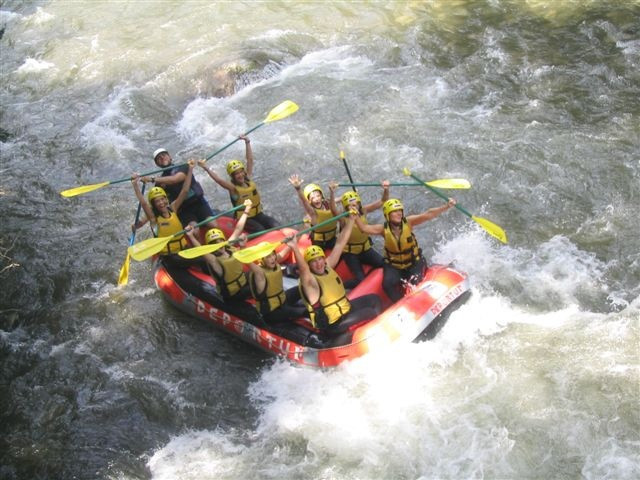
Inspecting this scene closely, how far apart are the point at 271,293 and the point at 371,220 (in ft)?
7.70

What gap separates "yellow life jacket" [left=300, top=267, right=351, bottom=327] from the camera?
18.1ft

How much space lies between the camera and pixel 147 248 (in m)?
6.28

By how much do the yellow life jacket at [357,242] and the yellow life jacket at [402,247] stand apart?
14.7 inches

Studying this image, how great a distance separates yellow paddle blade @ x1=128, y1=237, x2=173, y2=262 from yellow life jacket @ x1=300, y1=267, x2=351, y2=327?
1.59 metres


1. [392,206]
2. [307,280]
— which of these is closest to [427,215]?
[392,206]

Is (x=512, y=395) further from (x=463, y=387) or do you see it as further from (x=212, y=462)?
(x=212, y=462)

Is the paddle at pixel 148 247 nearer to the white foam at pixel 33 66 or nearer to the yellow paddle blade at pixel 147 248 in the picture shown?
the yellow paddle blade at pixel 147 248

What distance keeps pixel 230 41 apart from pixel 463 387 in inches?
341

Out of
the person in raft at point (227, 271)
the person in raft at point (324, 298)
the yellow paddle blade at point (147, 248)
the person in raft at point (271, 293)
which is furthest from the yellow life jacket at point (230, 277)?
the person in raft at point (324, 298)

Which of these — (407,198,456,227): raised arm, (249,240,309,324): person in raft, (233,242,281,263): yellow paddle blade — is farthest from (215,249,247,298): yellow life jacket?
(407,198,456,227): raised arm

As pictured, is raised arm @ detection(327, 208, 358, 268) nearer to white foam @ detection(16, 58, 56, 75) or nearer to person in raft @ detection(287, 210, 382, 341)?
person in raft @ detection(287, 210, 382, 341)

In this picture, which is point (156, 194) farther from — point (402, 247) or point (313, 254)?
point (402, 247)

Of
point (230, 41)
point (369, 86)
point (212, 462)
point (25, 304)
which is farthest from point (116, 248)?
point (230, 41)

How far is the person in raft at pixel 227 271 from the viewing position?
608 centimetres
